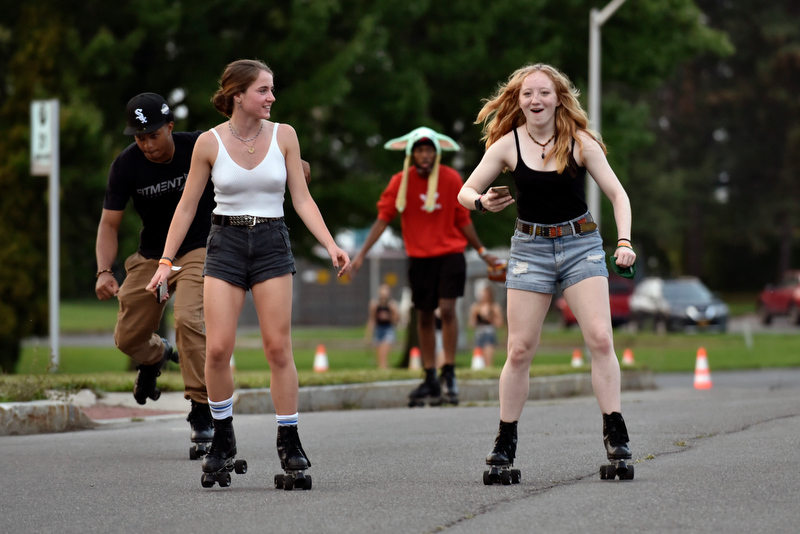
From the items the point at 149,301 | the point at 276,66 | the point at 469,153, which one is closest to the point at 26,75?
the point at 276,66

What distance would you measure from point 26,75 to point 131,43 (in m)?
1.66

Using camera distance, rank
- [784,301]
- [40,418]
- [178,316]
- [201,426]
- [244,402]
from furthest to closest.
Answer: [784,301]
[244,402]
[40,418]
[201,426]
[178,316]

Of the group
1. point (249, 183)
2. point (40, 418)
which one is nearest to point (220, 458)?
point (249, 183)

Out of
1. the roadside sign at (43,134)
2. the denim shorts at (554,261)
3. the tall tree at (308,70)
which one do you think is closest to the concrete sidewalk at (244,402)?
the denim shorts at (554,261)

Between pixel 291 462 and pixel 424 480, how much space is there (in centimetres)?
66

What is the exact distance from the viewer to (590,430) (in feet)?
26.5

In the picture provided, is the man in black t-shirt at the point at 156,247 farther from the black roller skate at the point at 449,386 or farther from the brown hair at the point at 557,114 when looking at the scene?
the black roller skate at the point at 449,386

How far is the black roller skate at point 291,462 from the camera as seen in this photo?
5664mm

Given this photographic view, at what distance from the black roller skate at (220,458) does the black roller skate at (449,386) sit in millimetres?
4830

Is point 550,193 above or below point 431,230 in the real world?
below

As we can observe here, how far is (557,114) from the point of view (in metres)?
5.90

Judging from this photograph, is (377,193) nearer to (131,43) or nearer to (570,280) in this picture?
(131,43)

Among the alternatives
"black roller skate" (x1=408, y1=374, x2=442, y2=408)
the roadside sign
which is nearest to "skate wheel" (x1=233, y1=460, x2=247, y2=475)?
"black roller skate" (x1=408, y1=374, x2=442, y2=408)

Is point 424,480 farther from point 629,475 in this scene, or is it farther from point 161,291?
point 161,291
